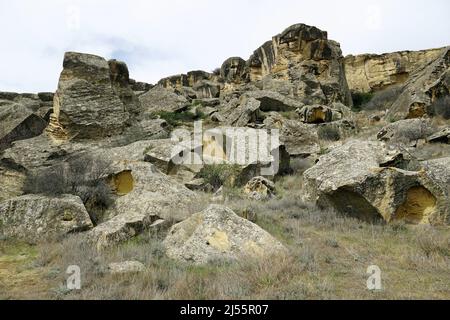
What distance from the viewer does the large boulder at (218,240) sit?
5.35 meters

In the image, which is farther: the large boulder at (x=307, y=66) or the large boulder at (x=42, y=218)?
the large boulder at (x=307, y=66)

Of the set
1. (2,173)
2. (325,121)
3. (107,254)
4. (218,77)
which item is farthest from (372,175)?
(218,77)

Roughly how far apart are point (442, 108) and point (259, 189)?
426 inches

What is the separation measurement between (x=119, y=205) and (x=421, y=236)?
18.5 ft

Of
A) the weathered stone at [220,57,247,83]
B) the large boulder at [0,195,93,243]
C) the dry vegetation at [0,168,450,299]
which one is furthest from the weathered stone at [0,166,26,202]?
the weathered stone at [220,57,247,83]

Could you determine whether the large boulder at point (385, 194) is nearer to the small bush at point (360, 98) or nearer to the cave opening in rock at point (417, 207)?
the cave opening in rock at point (417, 207)

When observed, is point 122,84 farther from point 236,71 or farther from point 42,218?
point 236,71

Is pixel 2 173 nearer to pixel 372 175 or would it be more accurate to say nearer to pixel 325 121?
pixel 372 175

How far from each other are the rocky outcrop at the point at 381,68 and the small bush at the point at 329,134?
60.4ft

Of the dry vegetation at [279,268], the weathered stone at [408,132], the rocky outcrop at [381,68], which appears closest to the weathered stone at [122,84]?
the weathered stone at [408,132]

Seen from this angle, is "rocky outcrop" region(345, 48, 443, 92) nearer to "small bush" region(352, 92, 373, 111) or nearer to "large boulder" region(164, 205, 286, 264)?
"small bush" region(352, 92, 373, 111)

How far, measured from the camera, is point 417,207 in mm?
7094

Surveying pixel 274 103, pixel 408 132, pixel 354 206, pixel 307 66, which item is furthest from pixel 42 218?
pixel 307 66

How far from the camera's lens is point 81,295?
13.8ft
